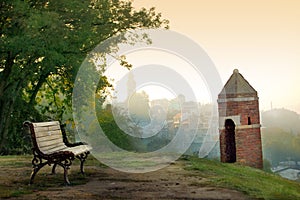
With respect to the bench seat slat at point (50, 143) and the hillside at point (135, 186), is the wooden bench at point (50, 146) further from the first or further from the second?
the hillside at point (135, 186)

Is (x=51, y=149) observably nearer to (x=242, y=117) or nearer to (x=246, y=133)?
(x=242, y=117)

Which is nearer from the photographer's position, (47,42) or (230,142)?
(47,42)

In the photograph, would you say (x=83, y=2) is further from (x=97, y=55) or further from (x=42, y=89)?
(x=42, y=89)

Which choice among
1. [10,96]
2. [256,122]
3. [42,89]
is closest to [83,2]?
[10,96]

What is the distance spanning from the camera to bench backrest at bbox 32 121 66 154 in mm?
7730

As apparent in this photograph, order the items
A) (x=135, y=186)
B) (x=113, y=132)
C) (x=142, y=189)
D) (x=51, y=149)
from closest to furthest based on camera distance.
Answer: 1. (x=142, y=189)
2. (x=135, y=186)
3. (x=51, y=149)
4. (x=113, y=132)

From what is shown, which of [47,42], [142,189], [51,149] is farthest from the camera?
[47,42]

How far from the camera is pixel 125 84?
846 inches

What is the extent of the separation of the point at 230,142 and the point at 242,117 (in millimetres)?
1575

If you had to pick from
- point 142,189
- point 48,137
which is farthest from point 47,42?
point 142,189

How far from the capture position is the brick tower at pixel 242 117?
1733 cm

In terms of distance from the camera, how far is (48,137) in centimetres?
838

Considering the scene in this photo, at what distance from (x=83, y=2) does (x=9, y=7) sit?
2.57 metres

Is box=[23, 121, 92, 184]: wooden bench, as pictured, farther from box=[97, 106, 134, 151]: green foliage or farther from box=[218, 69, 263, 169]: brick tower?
box=[97, 106, 134, 151]: green foliage
